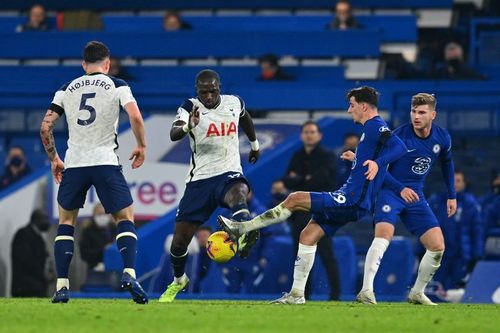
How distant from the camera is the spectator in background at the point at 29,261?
61.7 feet

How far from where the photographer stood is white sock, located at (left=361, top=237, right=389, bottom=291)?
1299 cm

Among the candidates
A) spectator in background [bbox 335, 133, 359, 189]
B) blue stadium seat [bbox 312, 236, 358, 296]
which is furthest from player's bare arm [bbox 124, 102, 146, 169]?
blue stadium seat [bbox 312, 236, 358, 296]

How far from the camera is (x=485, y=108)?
1977 centimetres

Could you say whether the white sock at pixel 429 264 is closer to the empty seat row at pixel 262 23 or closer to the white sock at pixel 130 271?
the white sock at pixel 130 271

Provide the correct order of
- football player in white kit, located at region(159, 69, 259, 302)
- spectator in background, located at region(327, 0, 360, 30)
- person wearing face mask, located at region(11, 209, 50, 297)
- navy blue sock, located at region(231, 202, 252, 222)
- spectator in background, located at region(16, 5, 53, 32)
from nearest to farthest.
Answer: navy blue sock, located at region(231, 202, 252, 222), football player in white kit, located at region(159, 69, 259, 302), person wearing face mask, located at region(11, 209, 50, 297), spectator in background, located at region(327, 0, 360, 30), spectator in background, located at region(16, 5, 53, 32)

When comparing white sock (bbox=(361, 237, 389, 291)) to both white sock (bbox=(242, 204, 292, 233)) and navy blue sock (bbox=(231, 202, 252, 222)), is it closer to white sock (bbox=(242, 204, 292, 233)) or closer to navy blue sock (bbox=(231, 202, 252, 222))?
white sock (bbox=(242, 204, 292, 233))

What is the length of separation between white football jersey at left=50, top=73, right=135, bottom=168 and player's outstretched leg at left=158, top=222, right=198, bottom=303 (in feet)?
4.41

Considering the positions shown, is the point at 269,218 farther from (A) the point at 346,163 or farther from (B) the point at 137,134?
(A) the point at 346,163

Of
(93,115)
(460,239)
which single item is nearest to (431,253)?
(93,115)

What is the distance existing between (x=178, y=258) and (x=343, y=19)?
11360mm

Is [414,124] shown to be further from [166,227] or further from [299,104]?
[299,104]

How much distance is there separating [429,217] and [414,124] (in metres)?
0.92

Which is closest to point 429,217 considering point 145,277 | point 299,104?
point 145,277

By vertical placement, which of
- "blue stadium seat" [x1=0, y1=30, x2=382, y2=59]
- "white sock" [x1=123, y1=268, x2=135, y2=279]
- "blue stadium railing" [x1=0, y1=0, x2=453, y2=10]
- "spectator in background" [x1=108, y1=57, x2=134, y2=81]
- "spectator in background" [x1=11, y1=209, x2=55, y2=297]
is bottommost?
"spectator in background" [x1=11, y1=209, x2=55, y2=297]
